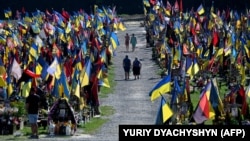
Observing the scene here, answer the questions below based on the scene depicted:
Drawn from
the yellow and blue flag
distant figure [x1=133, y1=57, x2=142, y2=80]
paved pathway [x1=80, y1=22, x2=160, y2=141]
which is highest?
distant figure [x1=133, y1=57, x2=142, y2=80]

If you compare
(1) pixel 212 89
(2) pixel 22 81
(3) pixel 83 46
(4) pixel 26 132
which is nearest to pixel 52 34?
(3) pixel 83 46

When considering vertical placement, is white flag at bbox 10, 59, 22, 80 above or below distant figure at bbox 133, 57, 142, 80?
below

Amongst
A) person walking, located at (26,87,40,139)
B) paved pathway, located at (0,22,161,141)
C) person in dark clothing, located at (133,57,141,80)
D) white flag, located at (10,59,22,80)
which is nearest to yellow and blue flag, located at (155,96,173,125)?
paved pathway, located at (0,22,161,141)

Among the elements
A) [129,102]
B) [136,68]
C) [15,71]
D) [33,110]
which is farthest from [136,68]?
[33,110]

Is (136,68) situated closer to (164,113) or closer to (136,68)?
(136,68)

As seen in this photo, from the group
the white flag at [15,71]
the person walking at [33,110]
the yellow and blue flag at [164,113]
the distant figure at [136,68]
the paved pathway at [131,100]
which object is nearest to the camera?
the yellow and blue flag at [164,113]

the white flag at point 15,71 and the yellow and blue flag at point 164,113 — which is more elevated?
the white flag at point 15,71

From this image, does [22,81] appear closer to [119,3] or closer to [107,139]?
[107,139]

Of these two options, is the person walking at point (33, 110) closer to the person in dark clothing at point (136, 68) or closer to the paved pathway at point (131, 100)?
the paved pathway at point (131, 100)

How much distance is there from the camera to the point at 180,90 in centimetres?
3184

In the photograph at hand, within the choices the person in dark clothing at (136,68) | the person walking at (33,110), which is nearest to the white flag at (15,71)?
the person walking at (33,110)

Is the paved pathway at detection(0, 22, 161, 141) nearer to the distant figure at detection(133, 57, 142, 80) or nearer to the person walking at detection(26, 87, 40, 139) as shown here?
the distant figure at detection(133, 57, 142, 80)

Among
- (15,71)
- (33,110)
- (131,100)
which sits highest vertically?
(15,71)

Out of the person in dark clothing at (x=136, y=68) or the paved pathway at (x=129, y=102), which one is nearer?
the paved pathway at (x=129, y=102)
